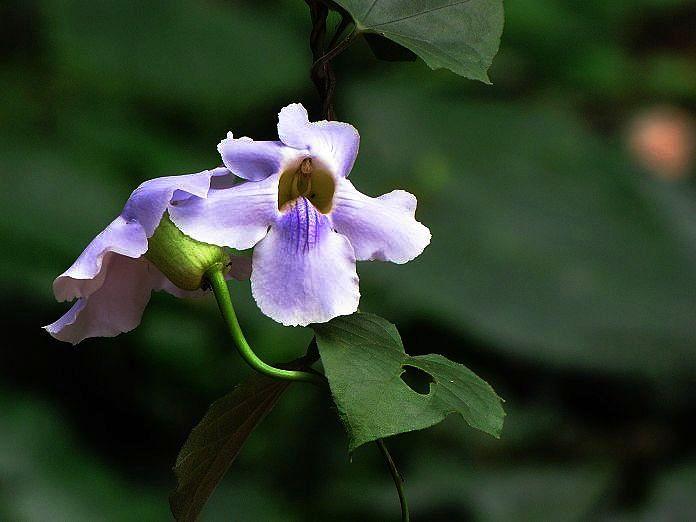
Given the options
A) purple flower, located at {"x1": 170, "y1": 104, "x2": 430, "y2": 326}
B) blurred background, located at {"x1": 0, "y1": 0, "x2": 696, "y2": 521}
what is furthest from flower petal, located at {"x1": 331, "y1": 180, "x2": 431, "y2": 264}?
blurred background, located at {"x1": 0, "y1": 0, "x2": 696, "y2": 521}

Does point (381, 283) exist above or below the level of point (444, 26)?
below

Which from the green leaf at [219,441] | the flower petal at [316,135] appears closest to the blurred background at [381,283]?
the green leaf at [219,441]

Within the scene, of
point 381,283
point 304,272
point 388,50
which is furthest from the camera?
point 381,283

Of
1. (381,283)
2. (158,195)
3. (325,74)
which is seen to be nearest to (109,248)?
(158,195)

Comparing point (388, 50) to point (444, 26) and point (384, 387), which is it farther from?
point (384, 387)

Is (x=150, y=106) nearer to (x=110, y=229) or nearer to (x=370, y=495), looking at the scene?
(x=370, y=495)

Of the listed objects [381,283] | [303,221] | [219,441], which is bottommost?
[381,283]

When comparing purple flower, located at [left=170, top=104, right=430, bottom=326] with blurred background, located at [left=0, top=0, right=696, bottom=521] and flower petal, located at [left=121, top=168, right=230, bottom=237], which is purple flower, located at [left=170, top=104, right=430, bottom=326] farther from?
blurred background, located at [left=0, top=0, right=696, bottom=521]

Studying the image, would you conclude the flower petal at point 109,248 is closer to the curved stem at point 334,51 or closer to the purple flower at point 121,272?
the purple flower at point 121,272
